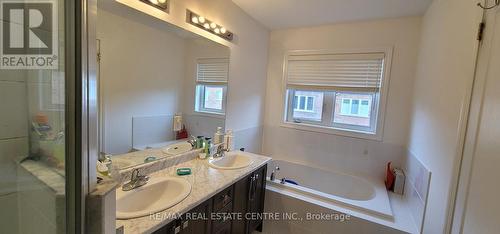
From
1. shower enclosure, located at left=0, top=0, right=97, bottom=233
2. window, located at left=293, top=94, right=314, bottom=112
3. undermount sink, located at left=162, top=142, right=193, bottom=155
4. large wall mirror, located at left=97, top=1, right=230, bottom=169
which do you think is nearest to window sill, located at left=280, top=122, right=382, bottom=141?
window, located at left=293, top=94, right=314, bottom=112

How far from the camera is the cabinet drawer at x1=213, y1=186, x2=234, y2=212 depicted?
149cm

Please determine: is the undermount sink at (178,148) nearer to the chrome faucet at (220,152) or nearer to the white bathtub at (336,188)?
the chrome faucet at (220,152)

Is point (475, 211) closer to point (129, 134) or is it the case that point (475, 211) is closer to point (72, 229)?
point (72, 229)

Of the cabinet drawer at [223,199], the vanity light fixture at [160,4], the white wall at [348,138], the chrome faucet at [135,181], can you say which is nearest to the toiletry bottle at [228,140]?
the cabinet drawer at [223,199]

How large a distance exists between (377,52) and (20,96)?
2.97 meters

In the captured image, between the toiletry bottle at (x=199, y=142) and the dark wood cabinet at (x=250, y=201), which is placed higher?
the toiletry bottle at (x=199, y=142)

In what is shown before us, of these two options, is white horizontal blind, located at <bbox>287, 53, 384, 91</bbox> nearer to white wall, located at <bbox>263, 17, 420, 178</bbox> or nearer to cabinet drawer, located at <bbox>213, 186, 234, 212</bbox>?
white wall, located at <bbox>263, 17, 420, 178</bbox>

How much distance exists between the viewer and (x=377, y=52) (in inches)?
100

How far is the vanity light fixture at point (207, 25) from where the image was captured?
6.01 feet

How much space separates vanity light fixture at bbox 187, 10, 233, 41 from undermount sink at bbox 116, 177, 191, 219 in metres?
1.29

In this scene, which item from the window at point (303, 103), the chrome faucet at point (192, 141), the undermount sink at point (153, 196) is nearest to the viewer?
the undermount sink at point (153, 196)

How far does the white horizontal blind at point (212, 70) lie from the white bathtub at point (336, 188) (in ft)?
4.14

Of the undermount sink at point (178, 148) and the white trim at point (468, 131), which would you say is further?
the undermount sink at point (178, 148)

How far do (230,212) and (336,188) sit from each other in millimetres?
1710
